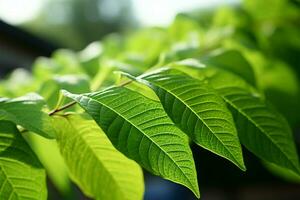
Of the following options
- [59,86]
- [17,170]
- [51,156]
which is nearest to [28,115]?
[17,170]

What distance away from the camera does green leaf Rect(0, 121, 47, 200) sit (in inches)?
16.9

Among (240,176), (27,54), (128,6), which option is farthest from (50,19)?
(27,54)

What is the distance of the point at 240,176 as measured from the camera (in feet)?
22.1

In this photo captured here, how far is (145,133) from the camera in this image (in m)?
0.43

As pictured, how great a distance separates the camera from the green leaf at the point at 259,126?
514mm

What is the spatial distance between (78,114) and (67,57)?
1.54ft

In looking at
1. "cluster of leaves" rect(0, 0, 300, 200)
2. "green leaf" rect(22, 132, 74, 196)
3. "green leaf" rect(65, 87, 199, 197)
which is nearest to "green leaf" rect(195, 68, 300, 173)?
"cluster of leaves" rect(0, 0, 300, 200)

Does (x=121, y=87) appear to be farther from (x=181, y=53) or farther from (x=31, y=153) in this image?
(x=181, y=53)

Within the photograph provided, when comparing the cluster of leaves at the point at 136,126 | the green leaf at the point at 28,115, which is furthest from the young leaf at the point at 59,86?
the green leaf at the point at 28,115

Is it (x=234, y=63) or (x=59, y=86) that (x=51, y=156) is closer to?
(x=59, y=86)

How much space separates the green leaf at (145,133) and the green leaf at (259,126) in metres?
0.12

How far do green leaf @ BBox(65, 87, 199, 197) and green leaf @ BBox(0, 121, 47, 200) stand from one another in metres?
0.06

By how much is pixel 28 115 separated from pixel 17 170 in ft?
0.16

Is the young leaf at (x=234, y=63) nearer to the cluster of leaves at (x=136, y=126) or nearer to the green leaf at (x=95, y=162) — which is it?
the cluster of leaves at (x=136, y=126)
